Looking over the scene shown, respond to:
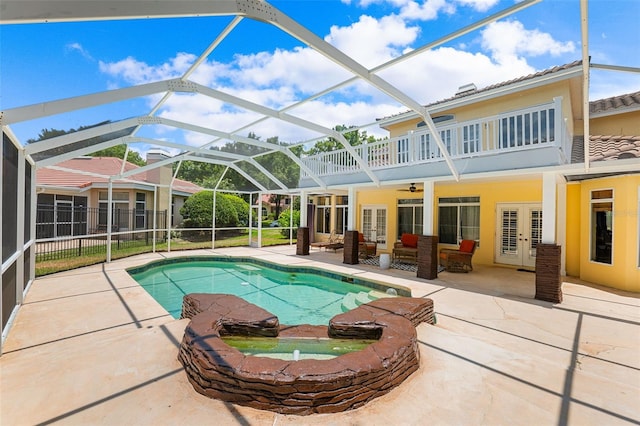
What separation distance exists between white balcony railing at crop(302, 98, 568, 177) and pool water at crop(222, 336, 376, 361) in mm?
6341

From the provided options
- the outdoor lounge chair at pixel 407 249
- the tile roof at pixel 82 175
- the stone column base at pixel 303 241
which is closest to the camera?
the outdoor lounge chair at pixel 407 249

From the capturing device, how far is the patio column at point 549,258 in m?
6.29

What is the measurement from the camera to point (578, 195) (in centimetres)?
892

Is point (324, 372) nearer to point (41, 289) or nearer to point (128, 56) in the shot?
point (128, 56)

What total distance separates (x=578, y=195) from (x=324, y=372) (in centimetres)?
1027

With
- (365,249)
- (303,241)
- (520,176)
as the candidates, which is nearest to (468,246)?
(520,176)

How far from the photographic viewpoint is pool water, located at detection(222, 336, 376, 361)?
4.05 metres

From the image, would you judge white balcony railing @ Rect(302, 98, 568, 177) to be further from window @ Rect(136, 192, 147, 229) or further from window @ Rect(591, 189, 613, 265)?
window @ Rect(136, 192, 147, 229)

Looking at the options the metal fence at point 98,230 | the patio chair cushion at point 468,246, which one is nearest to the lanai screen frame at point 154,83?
the patio chair cushion at point 468,246

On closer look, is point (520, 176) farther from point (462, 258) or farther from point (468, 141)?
point (462, 258)

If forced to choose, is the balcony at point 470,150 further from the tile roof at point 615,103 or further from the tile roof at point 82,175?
the tile roof at point 82,175

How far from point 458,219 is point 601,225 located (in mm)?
4262

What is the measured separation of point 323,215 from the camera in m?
18.0

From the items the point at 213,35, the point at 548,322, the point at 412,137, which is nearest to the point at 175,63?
the point at 213,35
